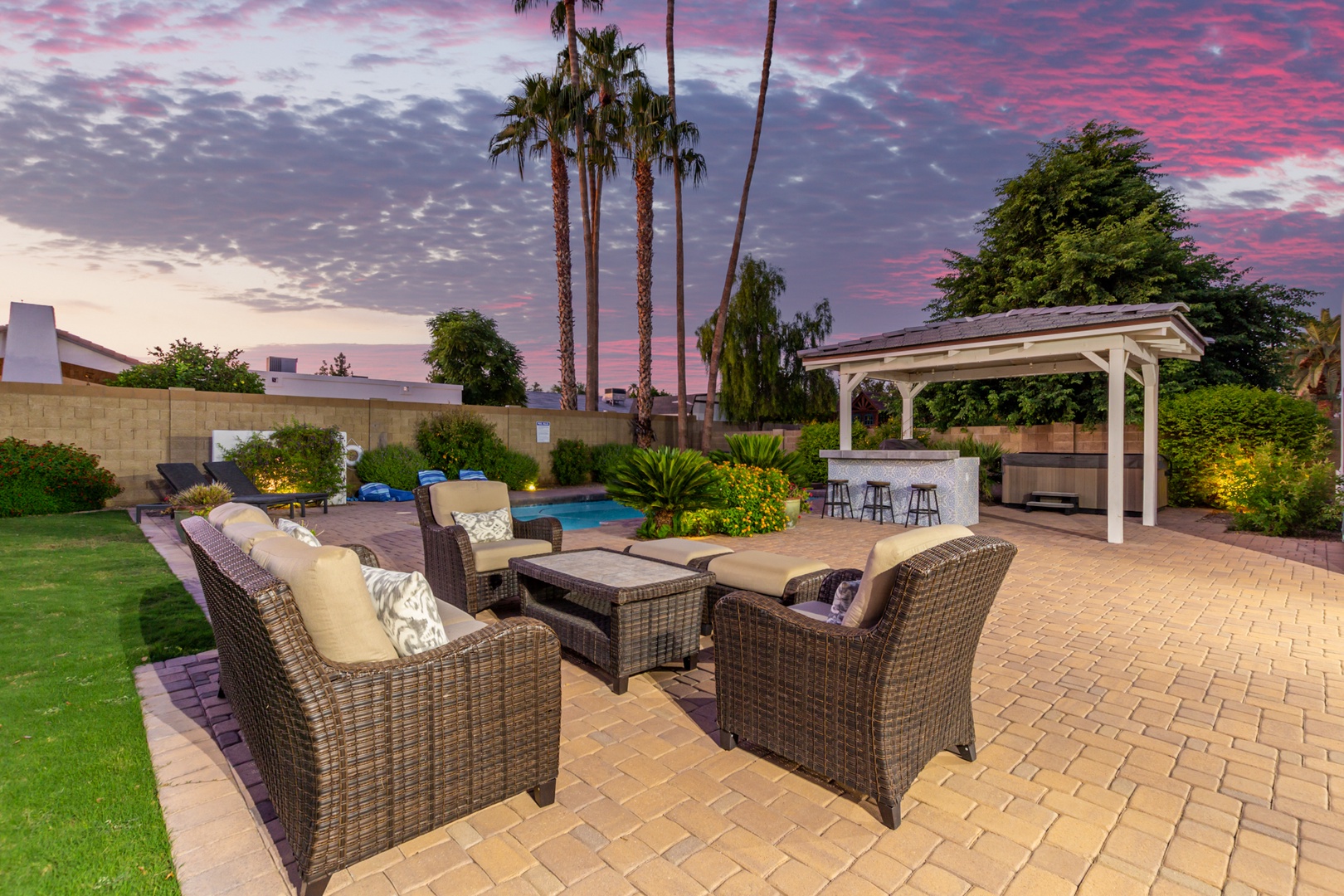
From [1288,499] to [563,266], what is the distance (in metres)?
15.9

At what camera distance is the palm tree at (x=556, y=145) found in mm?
17469

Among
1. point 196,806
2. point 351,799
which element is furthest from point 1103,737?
point 196,806

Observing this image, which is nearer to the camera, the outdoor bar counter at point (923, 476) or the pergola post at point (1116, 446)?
the pergola post at point (1116, 446)

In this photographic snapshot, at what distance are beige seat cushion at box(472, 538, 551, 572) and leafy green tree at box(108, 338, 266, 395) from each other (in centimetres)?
1408

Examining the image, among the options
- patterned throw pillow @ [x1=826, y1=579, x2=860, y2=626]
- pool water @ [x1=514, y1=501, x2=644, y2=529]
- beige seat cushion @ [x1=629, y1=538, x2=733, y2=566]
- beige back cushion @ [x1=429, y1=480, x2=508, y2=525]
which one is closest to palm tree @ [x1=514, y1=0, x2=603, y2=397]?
→ pool water @ [x1=514, y1=501, x2=644, y2=529]

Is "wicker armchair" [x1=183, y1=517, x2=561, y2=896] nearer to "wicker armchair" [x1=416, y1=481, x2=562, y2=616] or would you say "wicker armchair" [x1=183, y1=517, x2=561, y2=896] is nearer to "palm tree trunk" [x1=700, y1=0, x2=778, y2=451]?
"wicker armchair" [x1=416, y1=481, x2=562, y2=616]

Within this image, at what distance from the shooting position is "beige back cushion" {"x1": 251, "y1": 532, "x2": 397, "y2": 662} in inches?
72.9

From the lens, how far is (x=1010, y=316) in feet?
32.0

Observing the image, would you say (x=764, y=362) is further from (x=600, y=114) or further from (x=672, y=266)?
(x=600, y=114)

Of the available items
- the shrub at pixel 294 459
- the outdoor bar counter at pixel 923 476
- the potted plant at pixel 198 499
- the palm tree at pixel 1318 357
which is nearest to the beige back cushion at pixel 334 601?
the potted plant at pixel 198 499

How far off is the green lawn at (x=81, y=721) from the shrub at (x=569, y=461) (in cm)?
1111

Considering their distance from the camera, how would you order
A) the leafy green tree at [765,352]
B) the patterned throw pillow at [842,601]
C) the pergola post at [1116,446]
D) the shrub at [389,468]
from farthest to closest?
1. the leafy green tree at [765,352]
2. the shrub at [389,468]
3. the pergola post at [1116,446]
4. the patterned throw pillow at [842,601]

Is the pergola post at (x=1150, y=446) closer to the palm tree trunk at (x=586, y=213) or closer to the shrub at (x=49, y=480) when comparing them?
the palm tree trunk at (x=586, y=213)

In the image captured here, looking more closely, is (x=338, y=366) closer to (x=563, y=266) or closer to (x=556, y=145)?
(x=563, y=266)
